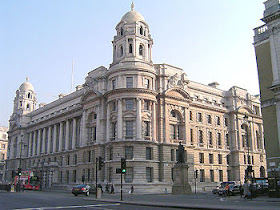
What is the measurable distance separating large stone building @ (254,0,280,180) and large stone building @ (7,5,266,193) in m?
12.1

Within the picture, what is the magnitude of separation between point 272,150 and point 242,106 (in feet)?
124

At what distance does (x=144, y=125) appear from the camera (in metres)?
54.4

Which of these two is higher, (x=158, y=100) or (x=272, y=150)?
(x=158, y=100)

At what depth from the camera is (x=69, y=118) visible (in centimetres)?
7356

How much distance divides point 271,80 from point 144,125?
23.1m

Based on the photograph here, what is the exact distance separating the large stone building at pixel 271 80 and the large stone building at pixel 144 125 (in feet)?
39.8

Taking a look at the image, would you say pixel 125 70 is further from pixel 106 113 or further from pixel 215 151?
pixel 215 151

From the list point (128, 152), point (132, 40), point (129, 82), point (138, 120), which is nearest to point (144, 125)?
point (138, 120)

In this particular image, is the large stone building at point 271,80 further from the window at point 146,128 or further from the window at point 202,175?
the window at point 202,175

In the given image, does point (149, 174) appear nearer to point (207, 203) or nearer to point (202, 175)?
point (202, 175)

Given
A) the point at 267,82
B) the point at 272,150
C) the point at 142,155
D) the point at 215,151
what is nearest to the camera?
the point at 272,150

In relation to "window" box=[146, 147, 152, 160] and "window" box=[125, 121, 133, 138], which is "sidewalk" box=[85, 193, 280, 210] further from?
"window" box=[125, 121, 133, 138]

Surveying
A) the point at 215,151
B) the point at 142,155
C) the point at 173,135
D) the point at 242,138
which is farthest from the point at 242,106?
the point at 142,155

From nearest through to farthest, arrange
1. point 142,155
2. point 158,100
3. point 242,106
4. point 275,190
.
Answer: point 275,190 → point 142,155 → point 158,100 → point 242,106
